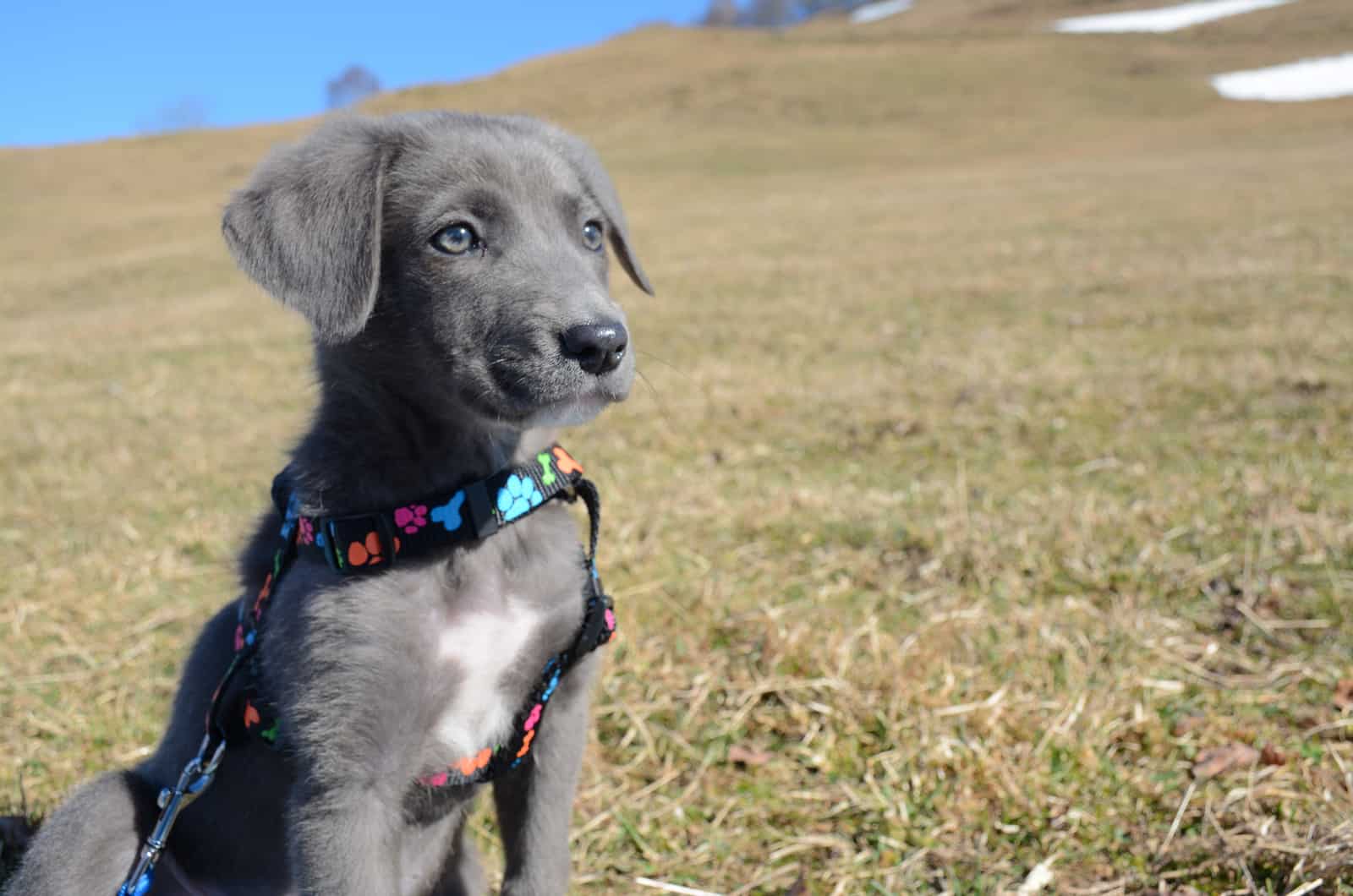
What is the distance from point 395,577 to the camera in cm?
210

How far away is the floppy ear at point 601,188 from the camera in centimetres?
277

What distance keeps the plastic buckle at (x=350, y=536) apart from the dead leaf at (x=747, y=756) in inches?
54.9

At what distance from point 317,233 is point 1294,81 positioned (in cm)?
4812

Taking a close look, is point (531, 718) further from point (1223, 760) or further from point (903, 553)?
point (903, 553)

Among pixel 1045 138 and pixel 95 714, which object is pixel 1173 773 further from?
pixel 1045 138

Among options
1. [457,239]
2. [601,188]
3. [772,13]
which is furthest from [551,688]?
[772,13]

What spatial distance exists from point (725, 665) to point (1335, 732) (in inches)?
67.3

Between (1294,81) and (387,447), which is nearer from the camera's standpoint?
(387,447)

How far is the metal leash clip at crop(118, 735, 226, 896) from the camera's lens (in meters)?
2.03

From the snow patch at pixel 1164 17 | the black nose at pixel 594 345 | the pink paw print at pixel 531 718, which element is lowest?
the pink paw print at pixel 531 718

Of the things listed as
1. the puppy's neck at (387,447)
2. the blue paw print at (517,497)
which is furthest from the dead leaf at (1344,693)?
the puppy's neck at (387,447)

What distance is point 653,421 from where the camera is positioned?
666cm

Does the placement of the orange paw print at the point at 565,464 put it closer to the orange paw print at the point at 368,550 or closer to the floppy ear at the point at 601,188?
the orange paw print at the point at 368,550

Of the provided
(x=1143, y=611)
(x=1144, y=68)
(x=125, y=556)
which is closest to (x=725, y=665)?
(x=1143, y=611)
